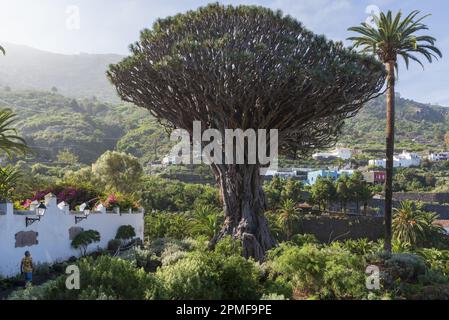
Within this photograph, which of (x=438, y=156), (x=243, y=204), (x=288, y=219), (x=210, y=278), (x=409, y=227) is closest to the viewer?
(x=210, y=278)

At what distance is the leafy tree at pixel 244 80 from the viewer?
547 inches

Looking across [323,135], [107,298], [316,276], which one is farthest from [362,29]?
[107,298]

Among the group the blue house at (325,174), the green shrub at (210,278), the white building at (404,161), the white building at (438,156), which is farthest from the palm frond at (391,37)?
the white building at (438,156)

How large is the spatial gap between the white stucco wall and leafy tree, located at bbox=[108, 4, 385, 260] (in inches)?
202

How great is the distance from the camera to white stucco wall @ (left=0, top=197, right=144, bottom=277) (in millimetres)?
11523

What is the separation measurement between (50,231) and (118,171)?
22724 millimetres

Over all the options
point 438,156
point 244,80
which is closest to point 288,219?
point 244,80

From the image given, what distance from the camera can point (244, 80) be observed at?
45.0ft

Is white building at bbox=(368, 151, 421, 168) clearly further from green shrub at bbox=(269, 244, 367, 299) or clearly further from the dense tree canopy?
green shrub at bbox=(269, 244, 367, 299)

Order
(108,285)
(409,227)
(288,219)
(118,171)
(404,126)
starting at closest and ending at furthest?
1. (108,285)
2. (409,227)
3. (118,171)
4. (288,219)
5. (404,126)

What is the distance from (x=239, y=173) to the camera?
15.6 m

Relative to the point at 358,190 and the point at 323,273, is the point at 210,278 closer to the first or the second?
the point at 323,273

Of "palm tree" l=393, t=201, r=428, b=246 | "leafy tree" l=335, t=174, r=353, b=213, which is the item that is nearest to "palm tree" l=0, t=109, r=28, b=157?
"palm tree" l=393, t=201, r=428, b=246
